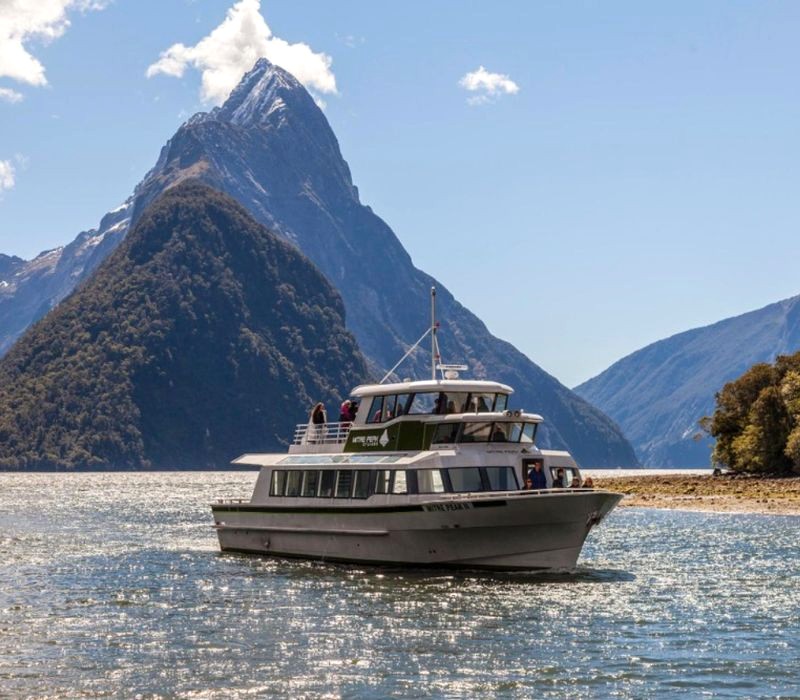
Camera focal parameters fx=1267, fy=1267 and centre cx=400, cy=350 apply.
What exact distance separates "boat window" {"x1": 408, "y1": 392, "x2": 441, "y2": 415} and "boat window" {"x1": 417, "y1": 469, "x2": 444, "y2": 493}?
3.05 metres

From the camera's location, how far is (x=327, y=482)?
Result: 155 ft

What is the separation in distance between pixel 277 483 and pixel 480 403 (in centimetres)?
971

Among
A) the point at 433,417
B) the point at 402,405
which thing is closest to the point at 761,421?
the point at 402,405

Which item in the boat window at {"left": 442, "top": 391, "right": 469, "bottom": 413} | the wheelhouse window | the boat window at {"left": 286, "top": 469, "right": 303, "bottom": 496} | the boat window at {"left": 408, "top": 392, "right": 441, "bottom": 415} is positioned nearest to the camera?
the wheelhouse window

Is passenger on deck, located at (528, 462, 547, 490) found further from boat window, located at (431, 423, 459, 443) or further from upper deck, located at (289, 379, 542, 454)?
boat window, located at (431, 423, 459, 443)

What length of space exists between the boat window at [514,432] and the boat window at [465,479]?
88.4 inches

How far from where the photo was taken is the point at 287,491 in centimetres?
4984

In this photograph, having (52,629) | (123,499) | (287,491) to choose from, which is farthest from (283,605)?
(123,499)

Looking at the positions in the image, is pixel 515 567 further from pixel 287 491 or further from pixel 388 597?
pixel 287 491

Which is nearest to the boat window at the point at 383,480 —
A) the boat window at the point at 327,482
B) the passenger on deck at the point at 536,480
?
the boat window at the point at 327,482

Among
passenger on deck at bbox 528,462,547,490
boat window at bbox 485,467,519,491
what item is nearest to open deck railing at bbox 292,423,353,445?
boat window at bbox 485,467,519,491

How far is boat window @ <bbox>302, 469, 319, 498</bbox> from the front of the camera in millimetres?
47938

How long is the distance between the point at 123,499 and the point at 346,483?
84.3 m

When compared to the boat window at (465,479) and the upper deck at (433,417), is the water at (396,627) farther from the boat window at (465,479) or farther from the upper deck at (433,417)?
the upper deck at (433,417)
